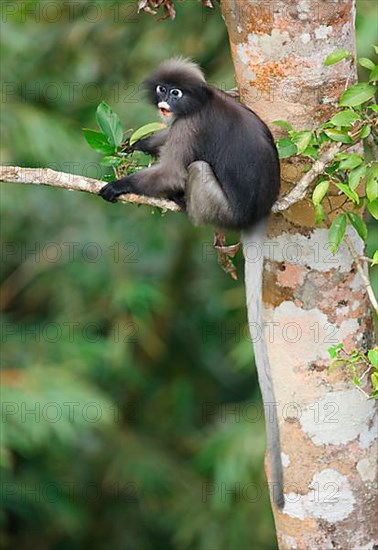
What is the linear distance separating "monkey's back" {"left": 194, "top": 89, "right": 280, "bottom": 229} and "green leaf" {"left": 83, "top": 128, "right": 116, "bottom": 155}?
0.28m

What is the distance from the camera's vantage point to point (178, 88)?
2451 mm

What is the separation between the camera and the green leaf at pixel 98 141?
2236 millimetres

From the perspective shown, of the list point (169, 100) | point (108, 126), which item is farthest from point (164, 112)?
point (108, 126)

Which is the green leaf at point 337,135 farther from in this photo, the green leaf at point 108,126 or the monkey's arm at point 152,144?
the monkey's arm at point 152,144

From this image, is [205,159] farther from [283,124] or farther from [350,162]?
[350,162]

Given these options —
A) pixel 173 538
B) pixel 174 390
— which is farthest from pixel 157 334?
pixel 173 538

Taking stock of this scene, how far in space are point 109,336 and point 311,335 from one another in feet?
9.69

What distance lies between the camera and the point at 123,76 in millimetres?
4828

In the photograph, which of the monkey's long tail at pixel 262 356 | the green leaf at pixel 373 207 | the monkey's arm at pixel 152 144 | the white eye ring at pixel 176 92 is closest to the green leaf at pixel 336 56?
the green leaf at pixel 373 207

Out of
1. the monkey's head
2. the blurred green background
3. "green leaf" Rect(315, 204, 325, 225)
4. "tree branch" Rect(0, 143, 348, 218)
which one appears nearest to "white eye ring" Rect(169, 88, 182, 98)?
the monkey's head

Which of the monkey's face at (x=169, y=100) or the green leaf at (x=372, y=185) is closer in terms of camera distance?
the green leaf at (x=372, y=185)

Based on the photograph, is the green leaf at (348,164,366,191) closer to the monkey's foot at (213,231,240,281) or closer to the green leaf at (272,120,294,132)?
the green leaf at (272,120,294,132)

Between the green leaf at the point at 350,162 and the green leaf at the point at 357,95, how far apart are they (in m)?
0.09

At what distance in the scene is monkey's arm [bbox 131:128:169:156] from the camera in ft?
8.67
